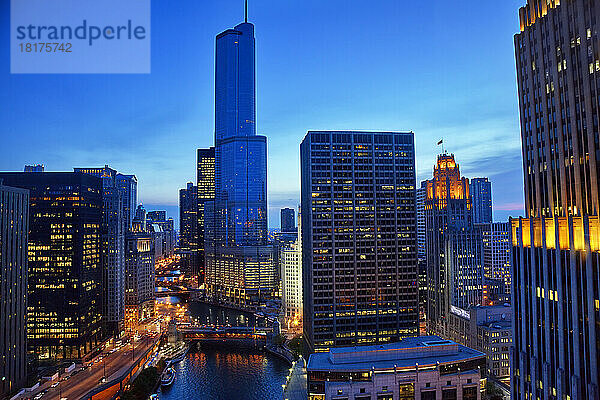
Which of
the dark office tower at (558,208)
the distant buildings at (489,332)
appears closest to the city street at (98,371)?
the dark office tower at (558,208)

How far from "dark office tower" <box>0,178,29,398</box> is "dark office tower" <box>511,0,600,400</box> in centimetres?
9335

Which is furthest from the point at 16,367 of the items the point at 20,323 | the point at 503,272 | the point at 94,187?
the point at 503,272

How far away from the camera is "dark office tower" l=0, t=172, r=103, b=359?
117 metres

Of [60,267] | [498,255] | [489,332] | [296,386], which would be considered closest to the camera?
[296,386]

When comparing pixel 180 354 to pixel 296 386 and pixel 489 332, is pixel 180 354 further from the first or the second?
pixel 489 332

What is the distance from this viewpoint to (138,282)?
169 metres

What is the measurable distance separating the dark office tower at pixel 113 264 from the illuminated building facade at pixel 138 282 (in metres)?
12.2

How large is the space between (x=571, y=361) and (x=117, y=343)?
388 ft

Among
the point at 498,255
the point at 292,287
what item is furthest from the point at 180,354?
the point at 498,255

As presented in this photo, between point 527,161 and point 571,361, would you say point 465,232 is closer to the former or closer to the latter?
point 527,161

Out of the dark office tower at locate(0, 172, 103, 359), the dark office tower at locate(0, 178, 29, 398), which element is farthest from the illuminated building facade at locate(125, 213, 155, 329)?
the dark office tower at locate(0, 178, 29, 398)

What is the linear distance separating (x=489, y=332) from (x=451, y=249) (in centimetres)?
4026

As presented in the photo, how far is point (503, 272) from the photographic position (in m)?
177

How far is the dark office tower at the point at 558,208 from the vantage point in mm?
46062
